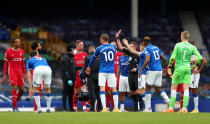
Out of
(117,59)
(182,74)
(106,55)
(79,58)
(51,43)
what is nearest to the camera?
(182,74)

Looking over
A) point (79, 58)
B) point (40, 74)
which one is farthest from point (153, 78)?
point (40, 74)

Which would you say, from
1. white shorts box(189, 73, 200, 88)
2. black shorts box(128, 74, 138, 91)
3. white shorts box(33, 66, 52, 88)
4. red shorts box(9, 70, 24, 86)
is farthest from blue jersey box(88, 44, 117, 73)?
red shorts box(9, 70, 24, 86)

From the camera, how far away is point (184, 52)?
12695 millimetres

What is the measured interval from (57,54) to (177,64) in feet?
53.3

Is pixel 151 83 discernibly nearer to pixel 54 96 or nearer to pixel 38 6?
pixel 54 96

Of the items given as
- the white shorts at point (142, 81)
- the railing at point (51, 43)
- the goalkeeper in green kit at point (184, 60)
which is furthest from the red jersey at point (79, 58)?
the railing at point (51, 43)

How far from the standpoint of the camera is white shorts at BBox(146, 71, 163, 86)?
1391 centimetres

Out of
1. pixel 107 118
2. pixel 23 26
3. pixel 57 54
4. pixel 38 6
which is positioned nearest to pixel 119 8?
pixel 38 6

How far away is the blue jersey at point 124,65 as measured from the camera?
15289 mm

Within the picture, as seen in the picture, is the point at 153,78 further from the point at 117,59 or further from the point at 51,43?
the point at 51,43

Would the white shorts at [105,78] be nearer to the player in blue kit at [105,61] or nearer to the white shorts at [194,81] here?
the player in blue kit at [105,61]

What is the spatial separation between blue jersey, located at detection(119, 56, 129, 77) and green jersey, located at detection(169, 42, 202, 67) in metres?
2.70

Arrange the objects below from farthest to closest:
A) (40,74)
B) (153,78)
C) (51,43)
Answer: (51,43), (153,78), (40,74)

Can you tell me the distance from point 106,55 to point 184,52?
7.00 feet
